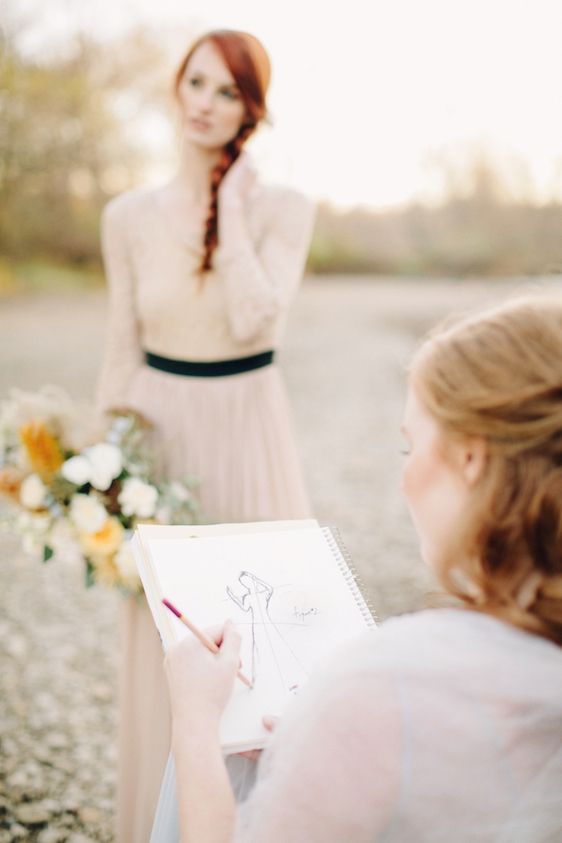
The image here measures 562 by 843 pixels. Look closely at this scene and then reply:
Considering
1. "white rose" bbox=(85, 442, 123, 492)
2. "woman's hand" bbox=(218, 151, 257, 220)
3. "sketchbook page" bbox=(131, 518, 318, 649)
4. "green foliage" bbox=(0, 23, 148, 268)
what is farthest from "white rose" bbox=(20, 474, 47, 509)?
"green foliage" bbox=(0, 23, 148, 268)

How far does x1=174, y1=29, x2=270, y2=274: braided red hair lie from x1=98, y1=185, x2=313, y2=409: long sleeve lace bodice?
2.3 inches

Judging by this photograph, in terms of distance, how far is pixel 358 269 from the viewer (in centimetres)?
1534

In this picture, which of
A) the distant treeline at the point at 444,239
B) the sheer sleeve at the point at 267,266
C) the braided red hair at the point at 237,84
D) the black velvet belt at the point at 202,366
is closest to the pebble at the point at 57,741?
the black velvet belt at the point at 202,366

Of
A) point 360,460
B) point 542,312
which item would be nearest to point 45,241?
point 360,460

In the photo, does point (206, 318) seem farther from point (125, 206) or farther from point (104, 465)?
point (104, 465)

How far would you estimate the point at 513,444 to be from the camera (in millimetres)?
831

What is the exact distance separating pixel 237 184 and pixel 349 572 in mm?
1344

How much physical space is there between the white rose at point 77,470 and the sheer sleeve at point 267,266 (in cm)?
54

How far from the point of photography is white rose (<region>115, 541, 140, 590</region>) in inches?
75.6

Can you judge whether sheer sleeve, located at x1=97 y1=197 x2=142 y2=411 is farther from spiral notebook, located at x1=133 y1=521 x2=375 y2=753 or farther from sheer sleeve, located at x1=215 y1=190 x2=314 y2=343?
spiral notebook, located at x1=133 y1=521 x2=375 y2=753

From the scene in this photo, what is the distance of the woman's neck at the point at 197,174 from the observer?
7.52 ft

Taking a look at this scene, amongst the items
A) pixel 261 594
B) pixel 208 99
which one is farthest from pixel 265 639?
pixel 208 99

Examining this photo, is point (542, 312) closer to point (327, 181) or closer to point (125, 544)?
point (125, 544)

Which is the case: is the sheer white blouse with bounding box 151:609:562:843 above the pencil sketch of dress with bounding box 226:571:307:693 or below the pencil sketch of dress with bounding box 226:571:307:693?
above
